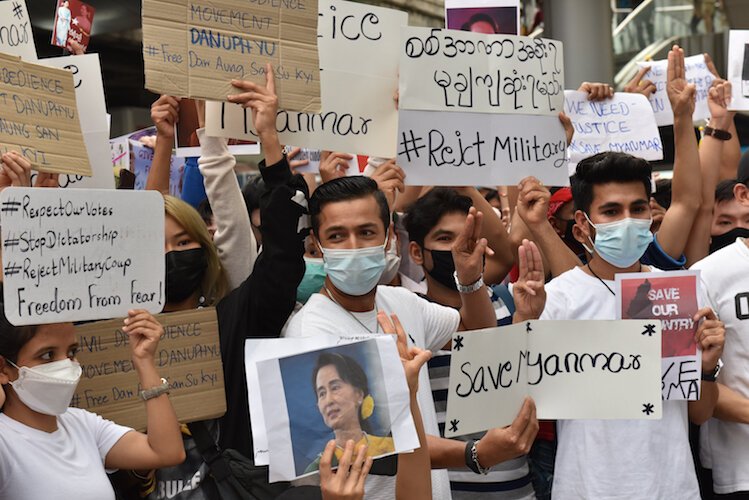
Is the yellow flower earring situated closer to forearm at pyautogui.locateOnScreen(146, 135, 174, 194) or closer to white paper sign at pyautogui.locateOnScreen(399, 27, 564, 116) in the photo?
white paper sign at pyautogui.locateOnScreen(399, 27, 564, 116)

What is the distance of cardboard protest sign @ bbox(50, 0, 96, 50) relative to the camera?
4.32 m

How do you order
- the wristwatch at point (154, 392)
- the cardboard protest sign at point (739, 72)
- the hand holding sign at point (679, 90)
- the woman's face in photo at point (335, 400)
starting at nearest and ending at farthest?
the woman's face in photo at point (335, 400), the wristwatch at point (154, 392), the hand holding sign at point (679, 90), the cardboard protest sign at point (739, 72)

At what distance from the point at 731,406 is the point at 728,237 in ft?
3.97

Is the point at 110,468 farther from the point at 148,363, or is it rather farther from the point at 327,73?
the point at 327,73

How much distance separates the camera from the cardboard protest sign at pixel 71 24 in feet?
14.2

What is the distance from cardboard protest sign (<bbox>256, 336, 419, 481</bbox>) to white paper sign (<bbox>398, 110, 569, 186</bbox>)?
1260 millimetres

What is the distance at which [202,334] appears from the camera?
130 inches

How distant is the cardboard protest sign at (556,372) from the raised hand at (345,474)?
20.4 inches

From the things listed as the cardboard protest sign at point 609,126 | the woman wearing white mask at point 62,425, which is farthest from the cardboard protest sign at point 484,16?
the woman wearing white mask at point 62,425

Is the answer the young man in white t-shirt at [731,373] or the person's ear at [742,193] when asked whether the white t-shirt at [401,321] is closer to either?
the young man in white t-shirt at [731,373]

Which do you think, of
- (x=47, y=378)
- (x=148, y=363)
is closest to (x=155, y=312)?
(x=148, y=363)

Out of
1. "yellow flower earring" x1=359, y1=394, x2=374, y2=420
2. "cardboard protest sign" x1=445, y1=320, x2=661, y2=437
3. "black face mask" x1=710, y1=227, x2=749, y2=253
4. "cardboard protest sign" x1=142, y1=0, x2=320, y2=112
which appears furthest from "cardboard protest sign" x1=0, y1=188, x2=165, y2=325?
"black face mask" x1=710, y1=227, x2=749, y2=253

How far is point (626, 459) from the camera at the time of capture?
341 centimetres

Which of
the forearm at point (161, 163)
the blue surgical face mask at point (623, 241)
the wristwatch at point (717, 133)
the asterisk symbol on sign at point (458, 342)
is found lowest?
the asterisk symbol on sign at point (458, 342)
